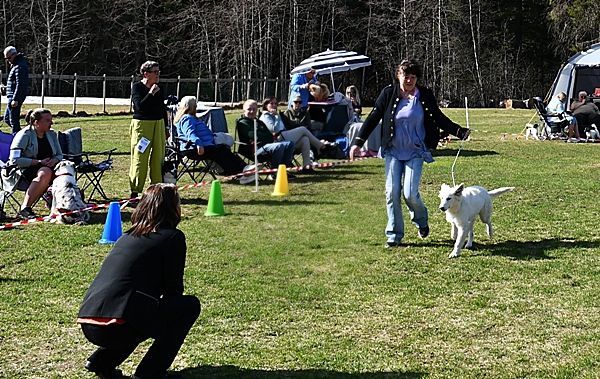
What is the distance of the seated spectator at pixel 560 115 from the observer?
19922mm

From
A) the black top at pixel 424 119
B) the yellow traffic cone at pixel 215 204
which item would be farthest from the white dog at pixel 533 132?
the black top at pixel 424 119

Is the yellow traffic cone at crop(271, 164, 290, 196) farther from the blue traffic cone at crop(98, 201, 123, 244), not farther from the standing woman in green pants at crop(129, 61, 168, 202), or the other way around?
the blue traffic cone at crop(98, 201, 123, 244)

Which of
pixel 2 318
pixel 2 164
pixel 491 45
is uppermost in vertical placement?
pixel 491 45

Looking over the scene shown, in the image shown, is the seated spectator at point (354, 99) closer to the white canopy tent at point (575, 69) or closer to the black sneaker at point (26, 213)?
the white canopy tent at point (575, 69)

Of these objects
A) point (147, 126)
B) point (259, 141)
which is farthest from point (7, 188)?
point (259, 141)

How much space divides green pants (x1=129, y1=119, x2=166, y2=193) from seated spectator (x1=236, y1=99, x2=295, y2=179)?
2.25 meters

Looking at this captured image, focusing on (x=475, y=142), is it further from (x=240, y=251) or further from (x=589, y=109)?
(x=240, y=251)

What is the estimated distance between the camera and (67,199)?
8.93m

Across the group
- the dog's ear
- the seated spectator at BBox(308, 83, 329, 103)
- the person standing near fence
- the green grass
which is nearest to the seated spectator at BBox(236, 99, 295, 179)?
the green grass

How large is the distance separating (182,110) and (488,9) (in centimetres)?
3579

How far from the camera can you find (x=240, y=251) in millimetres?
7863

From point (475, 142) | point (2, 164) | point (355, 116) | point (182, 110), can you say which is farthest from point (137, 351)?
point (475, 142)

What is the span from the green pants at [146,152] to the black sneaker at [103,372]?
5667mm

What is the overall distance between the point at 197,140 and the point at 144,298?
7.53 meters
